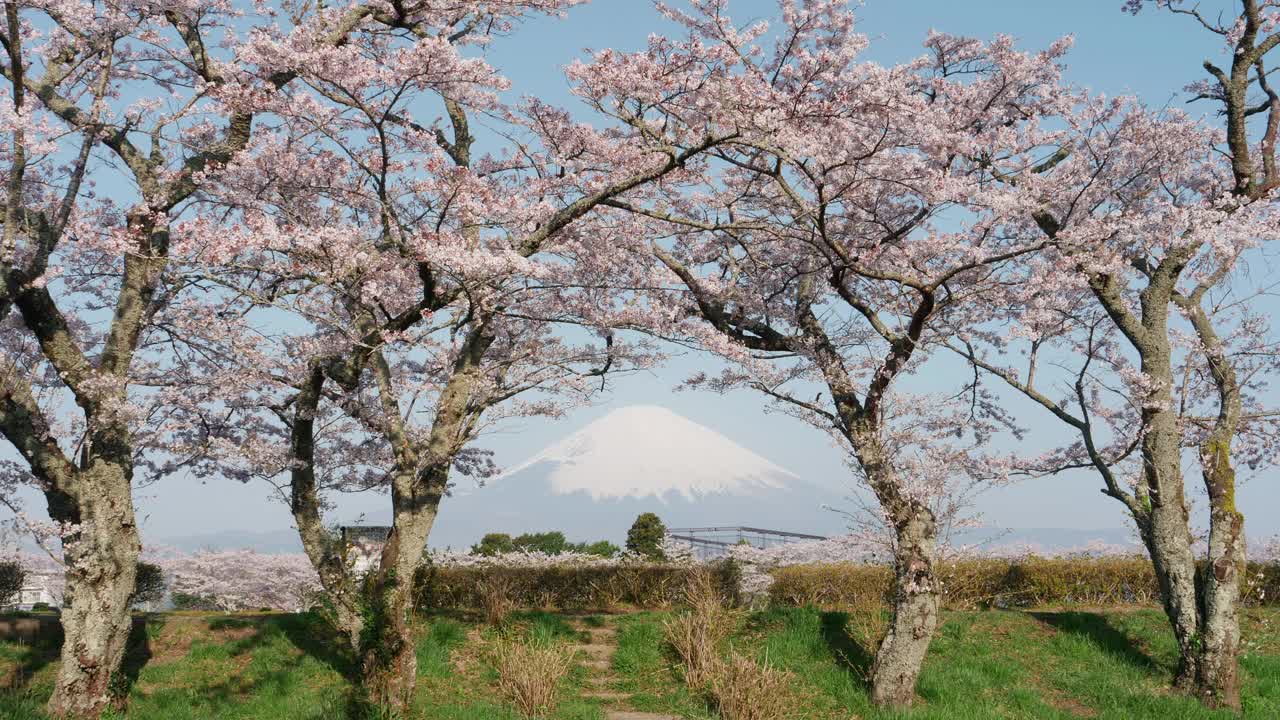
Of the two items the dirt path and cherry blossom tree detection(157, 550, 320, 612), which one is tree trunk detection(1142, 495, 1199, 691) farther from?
cherry blossom tree detection(157, 550, 320, 612)

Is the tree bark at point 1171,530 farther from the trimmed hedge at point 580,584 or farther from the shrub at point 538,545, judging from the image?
the shrub at point 538,545

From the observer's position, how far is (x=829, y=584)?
16453mm

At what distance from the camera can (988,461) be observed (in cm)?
1325

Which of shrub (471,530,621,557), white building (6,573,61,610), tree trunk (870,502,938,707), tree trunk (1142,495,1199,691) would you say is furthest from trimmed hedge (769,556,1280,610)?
white building (6,573,61,610)

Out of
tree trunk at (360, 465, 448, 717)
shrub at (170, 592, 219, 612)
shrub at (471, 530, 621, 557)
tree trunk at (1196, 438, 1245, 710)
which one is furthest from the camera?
shrub at (471, 530, 621, 557)

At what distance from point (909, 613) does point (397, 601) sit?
604 centimetres

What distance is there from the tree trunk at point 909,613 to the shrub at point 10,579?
1401cm

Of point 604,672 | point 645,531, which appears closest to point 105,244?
point 604,672

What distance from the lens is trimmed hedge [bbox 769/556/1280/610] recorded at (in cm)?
1641

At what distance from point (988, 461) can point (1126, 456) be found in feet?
5.72

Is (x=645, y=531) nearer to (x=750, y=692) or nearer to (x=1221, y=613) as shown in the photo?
(x=1221, y=613)

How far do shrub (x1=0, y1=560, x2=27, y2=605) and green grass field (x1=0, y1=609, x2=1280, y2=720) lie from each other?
140 inches

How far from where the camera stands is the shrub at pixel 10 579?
1570 centimetres

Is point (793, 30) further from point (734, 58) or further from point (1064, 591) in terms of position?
point (1064, 591)
